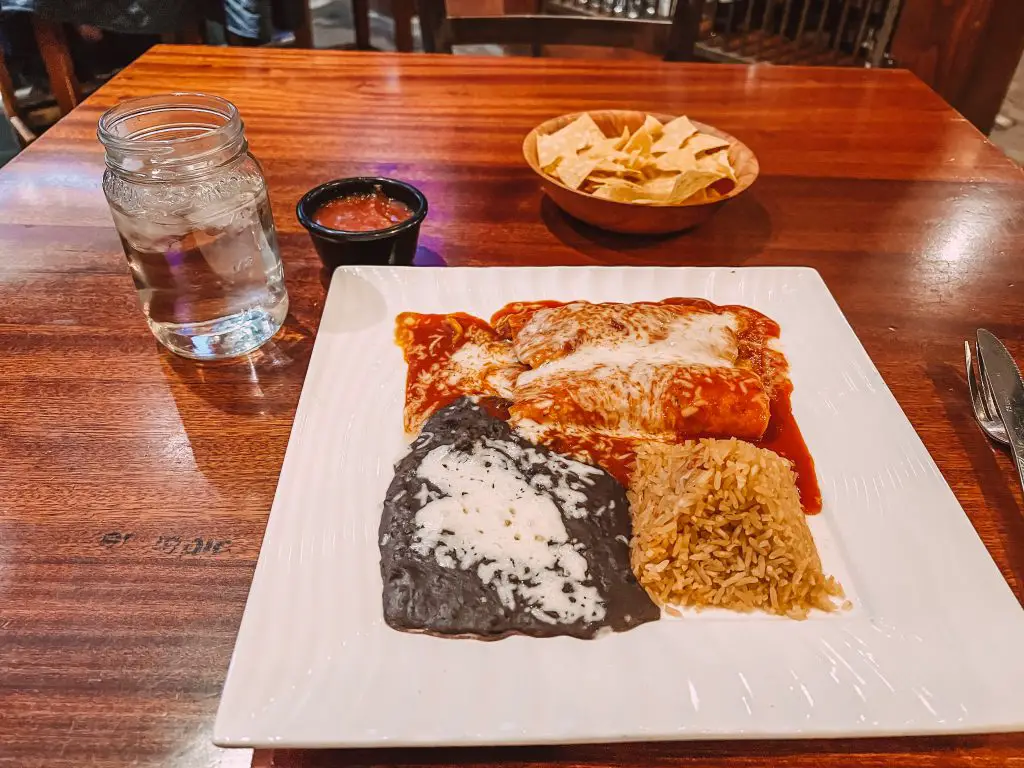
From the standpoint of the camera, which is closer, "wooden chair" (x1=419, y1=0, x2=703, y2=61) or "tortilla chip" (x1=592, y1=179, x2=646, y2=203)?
A: "tortilla chip" (x1=592, y1=179, x2=646, y2=203)

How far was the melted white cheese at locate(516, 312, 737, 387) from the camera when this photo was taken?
153cm

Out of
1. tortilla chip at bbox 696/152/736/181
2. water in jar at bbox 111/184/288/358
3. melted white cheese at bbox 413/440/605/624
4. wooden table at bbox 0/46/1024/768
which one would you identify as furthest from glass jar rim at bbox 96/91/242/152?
tortilla chip at bbox 696/152/736/181

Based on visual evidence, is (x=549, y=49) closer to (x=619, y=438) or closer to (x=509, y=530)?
(x=619, y=438)

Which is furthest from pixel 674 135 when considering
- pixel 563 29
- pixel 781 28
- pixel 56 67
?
pixel 781 28

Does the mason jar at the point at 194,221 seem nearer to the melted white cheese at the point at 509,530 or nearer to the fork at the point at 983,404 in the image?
the melted white cheese at the point at 509,530

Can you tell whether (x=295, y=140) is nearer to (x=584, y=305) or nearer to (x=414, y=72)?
(x=414, y=72)

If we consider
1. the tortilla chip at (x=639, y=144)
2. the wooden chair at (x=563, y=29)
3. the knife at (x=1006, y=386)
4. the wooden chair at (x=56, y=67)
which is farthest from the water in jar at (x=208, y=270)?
the wooden chair at (x=56, y=67)

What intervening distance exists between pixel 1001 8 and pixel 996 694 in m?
4.22

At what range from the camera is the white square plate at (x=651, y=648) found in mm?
957

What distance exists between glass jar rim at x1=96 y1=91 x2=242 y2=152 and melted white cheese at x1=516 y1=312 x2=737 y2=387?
2.68 ft

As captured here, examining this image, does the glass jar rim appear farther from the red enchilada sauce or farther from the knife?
the knife

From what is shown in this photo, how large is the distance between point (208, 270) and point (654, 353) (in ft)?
3.30

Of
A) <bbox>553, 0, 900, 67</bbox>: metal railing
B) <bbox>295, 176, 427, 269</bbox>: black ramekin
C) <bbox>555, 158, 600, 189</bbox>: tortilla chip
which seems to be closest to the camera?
<bbox>295, 176, 427, 269</bbox>: black ramekin

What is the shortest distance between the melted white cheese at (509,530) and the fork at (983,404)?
35.5 inches
